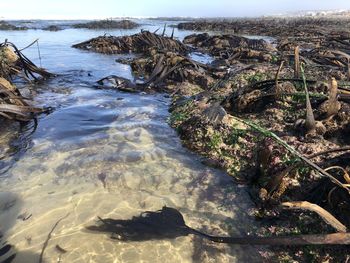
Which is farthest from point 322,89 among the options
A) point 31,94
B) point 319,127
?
point 31,94

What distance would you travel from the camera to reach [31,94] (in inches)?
299

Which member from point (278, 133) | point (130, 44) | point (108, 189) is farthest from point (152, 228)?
point (130, 44)

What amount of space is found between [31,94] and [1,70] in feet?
2.33

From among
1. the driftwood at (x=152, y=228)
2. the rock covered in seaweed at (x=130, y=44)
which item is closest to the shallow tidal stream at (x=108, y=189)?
the driftwood at (x=152, y=228)

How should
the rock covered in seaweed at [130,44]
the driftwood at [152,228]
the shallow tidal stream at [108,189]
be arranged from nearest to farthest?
the shallow tidal stream at [108,189] → the driftwood at [152,228] → the rock covered in seaweed at [130,44]

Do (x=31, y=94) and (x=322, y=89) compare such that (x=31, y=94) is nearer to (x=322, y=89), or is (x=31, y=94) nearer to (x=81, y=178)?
(x=81, y=178)

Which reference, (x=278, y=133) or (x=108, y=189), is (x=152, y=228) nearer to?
(x=108, y=189)

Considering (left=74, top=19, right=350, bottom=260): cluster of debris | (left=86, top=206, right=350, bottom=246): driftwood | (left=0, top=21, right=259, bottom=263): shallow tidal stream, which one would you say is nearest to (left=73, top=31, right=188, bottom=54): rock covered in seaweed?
(left=74, top=19, right=350, bottom=260): cluster of debris

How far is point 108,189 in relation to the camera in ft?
12.6

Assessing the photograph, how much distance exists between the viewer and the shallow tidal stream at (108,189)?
300cm

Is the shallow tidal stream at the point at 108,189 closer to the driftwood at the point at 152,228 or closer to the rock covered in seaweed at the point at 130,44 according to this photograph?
the driftwood at the point at 152,228

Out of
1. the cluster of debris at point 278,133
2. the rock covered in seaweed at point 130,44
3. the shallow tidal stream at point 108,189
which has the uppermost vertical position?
the cluster of debris at point 278,133

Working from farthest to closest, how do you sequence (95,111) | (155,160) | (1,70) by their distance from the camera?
(1,70)
(95,111)
(155,160)

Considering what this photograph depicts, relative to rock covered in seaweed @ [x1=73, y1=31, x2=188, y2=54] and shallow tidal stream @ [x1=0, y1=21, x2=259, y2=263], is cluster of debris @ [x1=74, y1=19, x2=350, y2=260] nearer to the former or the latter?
shallow tidal stream @ [x1=0, y1=21, x2=259, y2=263]
